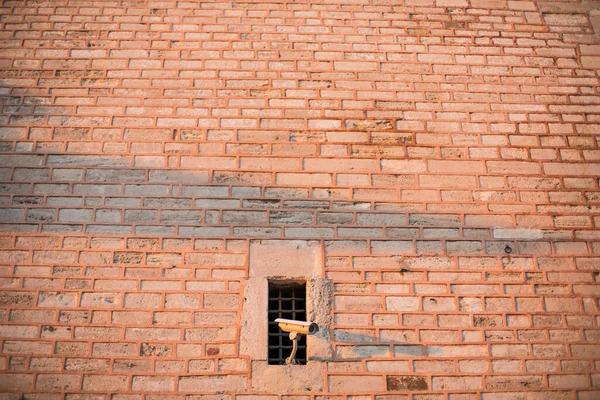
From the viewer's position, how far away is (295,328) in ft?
11.6

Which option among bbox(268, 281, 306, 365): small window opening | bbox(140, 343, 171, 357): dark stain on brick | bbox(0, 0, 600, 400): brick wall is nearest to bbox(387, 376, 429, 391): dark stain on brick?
bbox(0, 0, 600, 400): brick wall

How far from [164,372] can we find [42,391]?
79 centimetres

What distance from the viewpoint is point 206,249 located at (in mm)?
3943

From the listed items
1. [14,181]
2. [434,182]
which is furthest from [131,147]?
[434,182]

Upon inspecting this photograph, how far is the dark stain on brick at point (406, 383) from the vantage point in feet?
11.9

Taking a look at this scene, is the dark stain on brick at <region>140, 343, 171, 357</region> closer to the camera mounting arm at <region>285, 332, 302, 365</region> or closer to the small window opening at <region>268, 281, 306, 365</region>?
the small window opening at <region>268, 281, 306, 365</region>

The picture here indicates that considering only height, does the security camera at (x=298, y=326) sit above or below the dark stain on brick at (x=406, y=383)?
above

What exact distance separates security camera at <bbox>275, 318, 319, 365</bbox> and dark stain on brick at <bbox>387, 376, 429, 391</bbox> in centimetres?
62

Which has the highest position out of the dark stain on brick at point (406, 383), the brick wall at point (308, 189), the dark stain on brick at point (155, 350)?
Answer: the brick wall at point (308, 189)

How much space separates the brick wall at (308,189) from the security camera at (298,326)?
10.2 inches

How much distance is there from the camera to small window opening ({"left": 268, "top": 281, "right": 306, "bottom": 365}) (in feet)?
12.4

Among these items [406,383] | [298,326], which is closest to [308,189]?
[298,326]

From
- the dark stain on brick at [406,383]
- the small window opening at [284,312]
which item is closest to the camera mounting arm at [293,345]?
the small window opening at [284,312]

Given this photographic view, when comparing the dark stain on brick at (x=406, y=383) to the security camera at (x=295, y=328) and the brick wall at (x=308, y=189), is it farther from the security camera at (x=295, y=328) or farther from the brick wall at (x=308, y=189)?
the security camera at (x=295, y=328)
